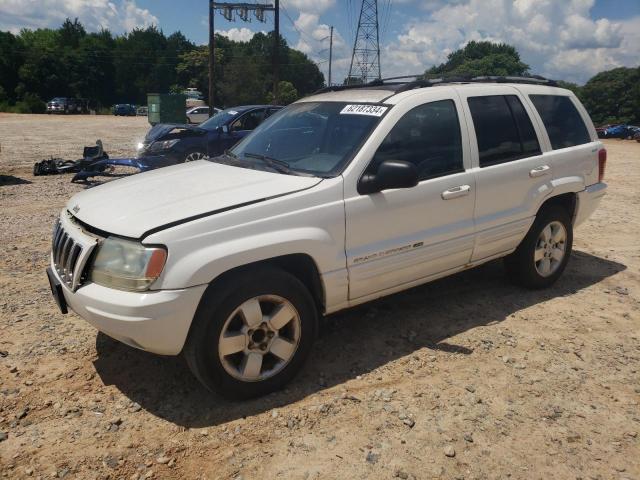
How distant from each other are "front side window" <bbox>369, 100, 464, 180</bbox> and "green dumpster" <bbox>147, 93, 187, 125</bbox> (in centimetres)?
2319

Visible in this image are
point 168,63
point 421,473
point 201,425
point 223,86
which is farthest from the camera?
point 168,63

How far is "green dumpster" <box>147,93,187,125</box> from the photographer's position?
82.8ft

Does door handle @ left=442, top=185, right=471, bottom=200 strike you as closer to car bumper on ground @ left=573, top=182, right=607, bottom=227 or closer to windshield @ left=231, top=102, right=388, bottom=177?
windshield @ left=231, top=102, right=388, bottom=177

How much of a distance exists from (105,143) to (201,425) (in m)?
19.6

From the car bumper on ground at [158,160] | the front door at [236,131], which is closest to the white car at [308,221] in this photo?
the car bumper on ground at [158,160]

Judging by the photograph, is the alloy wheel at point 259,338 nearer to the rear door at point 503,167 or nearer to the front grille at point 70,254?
the front grille at point 70,254

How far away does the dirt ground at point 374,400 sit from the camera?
108 inches

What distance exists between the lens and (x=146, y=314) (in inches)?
108

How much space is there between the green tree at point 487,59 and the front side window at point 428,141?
270 feet

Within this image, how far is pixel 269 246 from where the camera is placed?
303cm

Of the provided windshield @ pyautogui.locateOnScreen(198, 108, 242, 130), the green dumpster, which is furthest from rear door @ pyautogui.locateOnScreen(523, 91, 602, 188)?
the green dumpster

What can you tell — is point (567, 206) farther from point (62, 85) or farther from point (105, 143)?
point (62, 85)

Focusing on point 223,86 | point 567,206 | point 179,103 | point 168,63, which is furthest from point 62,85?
point 567,206

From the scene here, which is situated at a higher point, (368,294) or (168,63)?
(168,63)
